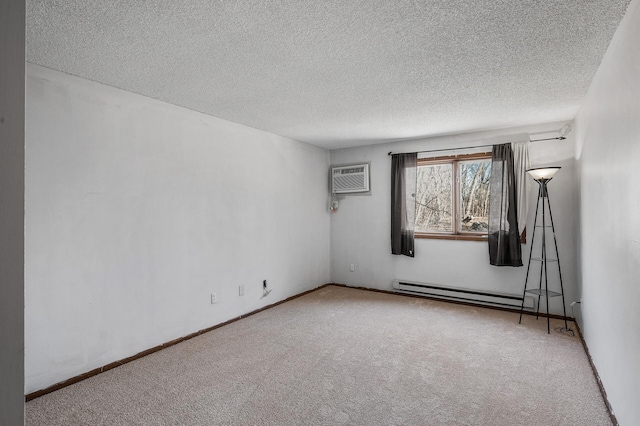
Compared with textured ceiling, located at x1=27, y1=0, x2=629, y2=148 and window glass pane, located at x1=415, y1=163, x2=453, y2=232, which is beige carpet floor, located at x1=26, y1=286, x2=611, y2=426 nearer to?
window glass pane, located at x1=415, y1=163, x2=453, y2=232

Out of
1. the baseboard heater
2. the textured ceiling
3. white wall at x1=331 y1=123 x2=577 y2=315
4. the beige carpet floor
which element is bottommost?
the beige carpet floor

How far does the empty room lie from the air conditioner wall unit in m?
0.74

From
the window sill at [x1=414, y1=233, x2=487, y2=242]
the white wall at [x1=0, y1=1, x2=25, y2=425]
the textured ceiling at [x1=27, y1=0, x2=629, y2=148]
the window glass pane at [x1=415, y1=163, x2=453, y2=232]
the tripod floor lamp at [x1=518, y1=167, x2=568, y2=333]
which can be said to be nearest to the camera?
the white wall at [x1=0, y1=1, x2=25, y2=425]

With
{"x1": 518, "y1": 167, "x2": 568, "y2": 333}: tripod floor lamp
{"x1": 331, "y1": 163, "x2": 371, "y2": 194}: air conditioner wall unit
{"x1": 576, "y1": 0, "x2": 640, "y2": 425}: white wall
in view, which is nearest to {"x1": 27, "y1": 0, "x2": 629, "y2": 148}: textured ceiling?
{"x1": 576, "y1": 0, "x2": 640, "y2": 425}: white wall

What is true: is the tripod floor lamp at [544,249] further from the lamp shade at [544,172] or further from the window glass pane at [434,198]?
the window glass pane at [434,198]

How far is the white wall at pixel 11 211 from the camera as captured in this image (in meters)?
0.60

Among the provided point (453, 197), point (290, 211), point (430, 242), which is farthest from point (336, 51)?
point (430, 242)

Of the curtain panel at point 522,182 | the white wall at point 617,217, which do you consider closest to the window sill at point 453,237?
the curtain panel at point 522,182

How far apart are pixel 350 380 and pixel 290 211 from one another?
8.89ft

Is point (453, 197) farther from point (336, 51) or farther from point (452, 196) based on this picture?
point (336, 51)

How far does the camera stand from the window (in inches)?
177

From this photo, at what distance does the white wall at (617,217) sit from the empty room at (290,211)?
0.03m

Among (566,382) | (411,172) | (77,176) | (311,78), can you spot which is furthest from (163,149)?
(566,382)

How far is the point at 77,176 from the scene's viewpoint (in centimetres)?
258
